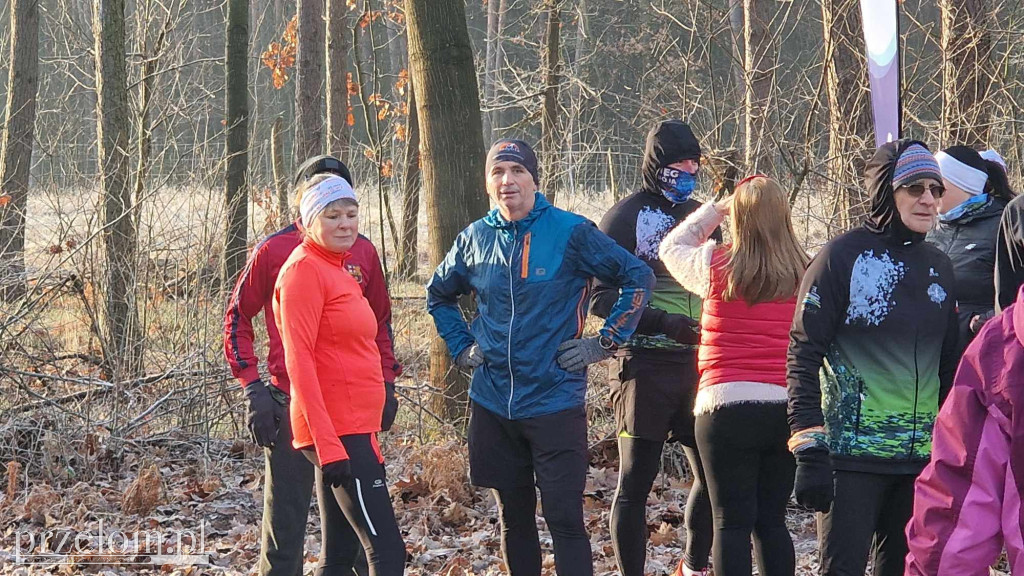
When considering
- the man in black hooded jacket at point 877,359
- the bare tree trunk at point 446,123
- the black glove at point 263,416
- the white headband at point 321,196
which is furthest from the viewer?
the bare tree trunk at point 446,123

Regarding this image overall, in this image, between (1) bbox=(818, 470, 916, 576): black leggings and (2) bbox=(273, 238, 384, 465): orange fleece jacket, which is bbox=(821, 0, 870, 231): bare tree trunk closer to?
(1) bbox=(818, 470, 916, 576): black leggings

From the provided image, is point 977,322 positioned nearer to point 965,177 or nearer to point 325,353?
point 965,177

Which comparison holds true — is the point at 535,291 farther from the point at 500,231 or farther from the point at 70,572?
the point at 70,572

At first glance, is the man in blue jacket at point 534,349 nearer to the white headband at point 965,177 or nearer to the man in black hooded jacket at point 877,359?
the man in black hooded jacket at point 877,359

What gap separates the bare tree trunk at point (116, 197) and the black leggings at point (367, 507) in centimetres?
437

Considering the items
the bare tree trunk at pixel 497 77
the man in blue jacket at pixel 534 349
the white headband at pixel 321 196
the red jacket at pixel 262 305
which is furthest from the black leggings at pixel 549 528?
the bare tree trunk at pixel 497 77

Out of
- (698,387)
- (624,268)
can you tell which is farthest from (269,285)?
(698,387)

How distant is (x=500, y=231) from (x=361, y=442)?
1.14 metres

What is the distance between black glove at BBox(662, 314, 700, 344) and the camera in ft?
17.3

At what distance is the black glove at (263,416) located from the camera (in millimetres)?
4734

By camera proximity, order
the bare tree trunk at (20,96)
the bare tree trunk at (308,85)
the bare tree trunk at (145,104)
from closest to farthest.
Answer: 1. the bare tree trunk at (145,104)
2. the bare tree trunk at (20,96)
3. the bare tree trunk at (308,85)

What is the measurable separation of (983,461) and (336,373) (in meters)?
2.62

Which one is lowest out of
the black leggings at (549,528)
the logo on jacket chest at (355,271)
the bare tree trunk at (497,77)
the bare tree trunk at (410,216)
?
the black leggings at (549,528)

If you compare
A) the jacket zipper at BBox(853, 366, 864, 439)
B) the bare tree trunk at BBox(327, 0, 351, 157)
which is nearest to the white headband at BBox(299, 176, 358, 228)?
the jacket zipper at BBox(853, 366, 864, 439)
